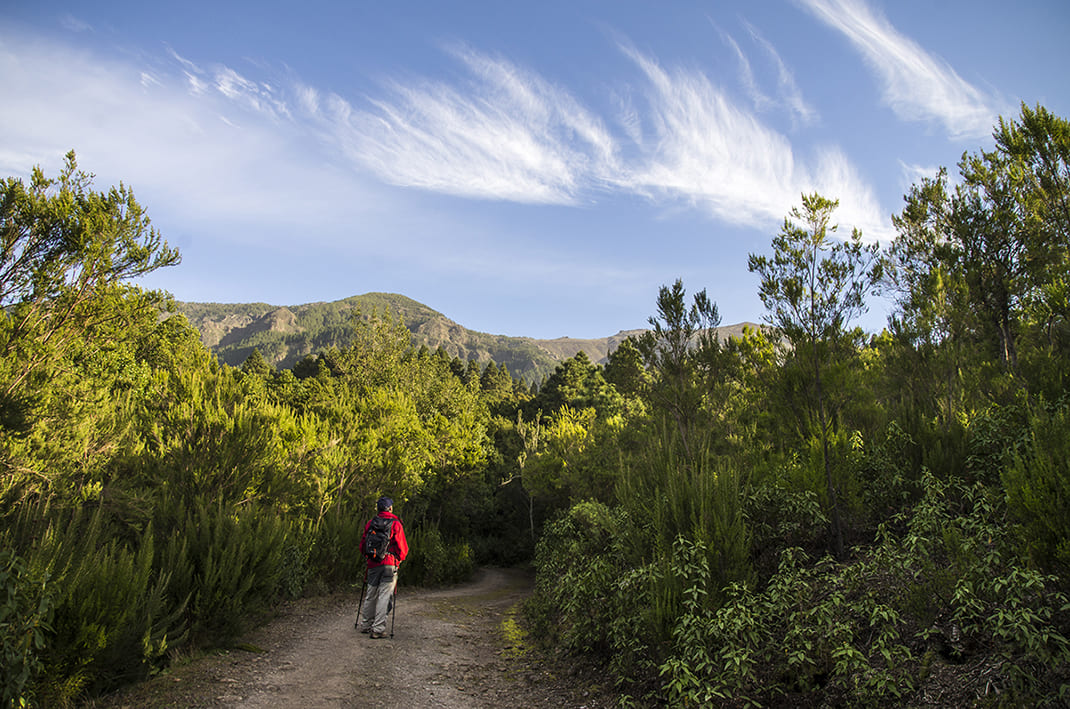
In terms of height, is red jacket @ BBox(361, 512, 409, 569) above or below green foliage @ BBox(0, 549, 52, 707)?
below

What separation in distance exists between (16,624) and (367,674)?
3.25m

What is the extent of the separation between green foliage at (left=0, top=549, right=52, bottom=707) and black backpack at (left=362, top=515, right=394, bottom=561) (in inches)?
160

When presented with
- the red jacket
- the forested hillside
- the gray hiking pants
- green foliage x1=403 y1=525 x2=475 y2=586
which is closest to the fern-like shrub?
the forested hillside

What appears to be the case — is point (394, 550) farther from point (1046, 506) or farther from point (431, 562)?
point (431, 562)

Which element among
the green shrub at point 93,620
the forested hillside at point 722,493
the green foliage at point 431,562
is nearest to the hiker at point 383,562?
the forested hillside at point 722,493

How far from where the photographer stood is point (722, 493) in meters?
5.46

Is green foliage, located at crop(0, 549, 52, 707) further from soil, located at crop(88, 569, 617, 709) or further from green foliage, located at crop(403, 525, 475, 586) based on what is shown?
green foliage, located at crop(403, 525, 475, 586)

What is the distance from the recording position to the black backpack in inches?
290

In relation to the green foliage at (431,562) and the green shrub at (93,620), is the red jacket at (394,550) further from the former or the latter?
the green foliage at (431,562)

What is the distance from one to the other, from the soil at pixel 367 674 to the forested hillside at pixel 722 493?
40 cm

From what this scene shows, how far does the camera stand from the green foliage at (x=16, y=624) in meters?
3.05

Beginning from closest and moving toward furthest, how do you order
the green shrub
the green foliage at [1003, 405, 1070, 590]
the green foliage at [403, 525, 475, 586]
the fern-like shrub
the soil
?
1. the fern-like shrub
2. the green foliage at [1003, 405, 1070, 590]
3. the green shrub
4. the soil
5. the green foliage at [403, 525, 475, 586]

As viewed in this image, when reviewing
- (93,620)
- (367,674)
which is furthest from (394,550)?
(93,620)

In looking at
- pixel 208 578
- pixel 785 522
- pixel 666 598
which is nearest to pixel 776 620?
pixel 666 598
